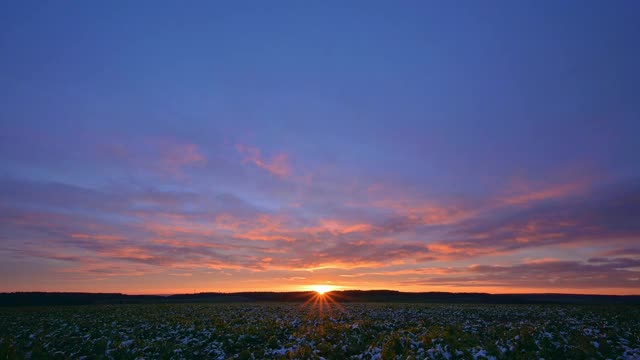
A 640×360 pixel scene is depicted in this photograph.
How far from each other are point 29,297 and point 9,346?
310 feet

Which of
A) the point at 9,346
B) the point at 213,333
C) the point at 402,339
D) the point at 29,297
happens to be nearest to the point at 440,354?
the point at 402,339

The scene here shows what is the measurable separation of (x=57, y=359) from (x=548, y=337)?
24236 mm

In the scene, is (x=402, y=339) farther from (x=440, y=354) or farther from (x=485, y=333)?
(x=485, y=333)

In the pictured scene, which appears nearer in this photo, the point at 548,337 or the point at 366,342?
the point at 548,337

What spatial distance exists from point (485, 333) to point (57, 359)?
2283cm

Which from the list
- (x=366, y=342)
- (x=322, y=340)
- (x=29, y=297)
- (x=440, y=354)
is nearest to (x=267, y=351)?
(x=322, y=340)

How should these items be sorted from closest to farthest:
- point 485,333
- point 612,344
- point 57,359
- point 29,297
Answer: point 612,344, point 57,359, point 485,333, point 29,297

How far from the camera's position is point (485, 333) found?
2209 centimetres

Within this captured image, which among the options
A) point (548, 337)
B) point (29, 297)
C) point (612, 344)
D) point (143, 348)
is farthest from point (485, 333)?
point (29, 297)

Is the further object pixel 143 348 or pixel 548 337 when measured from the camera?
pixel 143 348

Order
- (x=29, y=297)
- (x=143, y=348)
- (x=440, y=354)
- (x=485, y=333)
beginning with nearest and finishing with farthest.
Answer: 1. (x=440, y=354)
2. (x=143, y=348)
3. (x=485, y=333)
4. (x=29, y=297)

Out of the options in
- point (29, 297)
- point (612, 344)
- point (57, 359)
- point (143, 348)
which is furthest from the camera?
point (29, 297)

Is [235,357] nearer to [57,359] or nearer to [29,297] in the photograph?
[57,359]

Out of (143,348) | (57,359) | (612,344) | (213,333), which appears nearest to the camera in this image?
(612,344)
